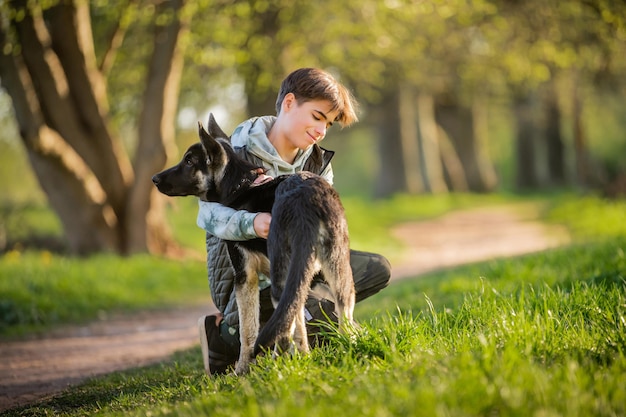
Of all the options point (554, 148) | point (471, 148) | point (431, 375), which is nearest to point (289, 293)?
point (431, 375)

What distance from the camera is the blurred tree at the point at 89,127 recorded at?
10.8 m

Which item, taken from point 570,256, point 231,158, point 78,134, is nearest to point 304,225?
point 231,158

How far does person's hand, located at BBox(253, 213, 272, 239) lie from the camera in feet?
12.9

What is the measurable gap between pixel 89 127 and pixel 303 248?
31.1 ft

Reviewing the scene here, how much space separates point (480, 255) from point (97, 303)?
7.58 meters

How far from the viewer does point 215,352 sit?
15.6 feet

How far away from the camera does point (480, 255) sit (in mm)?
13203

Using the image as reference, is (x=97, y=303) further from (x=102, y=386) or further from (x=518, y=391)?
(x=518, y=391)

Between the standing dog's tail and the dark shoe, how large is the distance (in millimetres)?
1245

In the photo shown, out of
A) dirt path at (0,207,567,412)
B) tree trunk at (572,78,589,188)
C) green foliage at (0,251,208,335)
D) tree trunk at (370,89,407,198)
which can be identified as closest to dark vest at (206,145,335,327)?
dirt path at (0,207,567,412)

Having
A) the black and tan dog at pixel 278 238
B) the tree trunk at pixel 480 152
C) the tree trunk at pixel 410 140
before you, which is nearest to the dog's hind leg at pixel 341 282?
the black and tan dog at pixel 278 238

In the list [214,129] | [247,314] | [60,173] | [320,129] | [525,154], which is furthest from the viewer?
[525,154]

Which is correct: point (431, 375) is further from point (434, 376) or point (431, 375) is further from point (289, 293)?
point (289, 293)

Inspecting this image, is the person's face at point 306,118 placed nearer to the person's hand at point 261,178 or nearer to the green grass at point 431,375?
the person's hand at point 261,178
